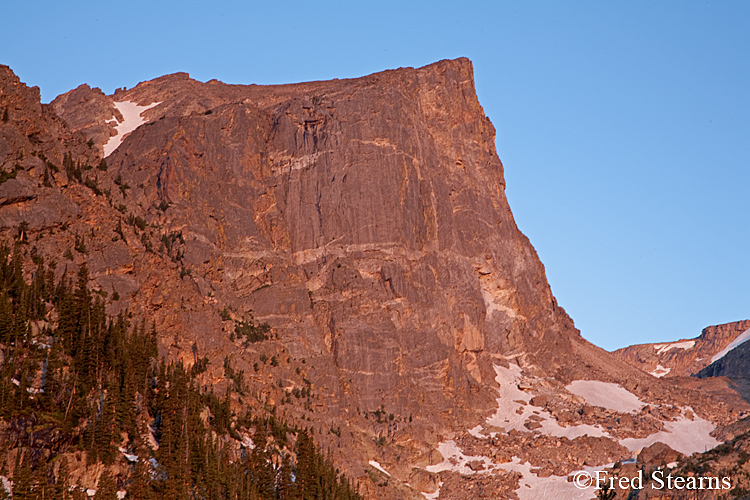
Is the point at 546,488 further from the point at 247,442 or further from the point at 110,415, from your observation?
the point at 110,415

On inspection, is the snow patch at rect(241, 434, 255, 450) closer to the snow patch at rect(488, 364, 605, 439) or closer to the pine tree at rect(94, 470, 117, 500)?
the pine tree at rect(94, 470, 117, 500)

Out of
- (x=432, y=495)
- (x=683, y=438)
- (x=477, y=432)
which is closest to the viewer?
(x=432, y=495)

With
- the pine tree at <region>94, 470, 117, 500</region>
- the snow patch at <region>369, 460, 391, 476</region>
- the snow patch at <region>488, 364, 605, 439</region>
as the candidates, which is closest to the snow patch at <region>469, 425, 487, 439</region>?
the snow patch at <region>488, 364, 605, 439</region>

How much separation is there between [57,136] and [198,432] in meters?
44.1

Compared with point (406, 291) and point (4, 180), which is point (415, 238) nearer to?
point (406, 291)

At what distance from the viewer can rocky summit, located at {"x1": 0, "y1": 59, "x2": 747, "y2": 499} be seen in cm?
12156

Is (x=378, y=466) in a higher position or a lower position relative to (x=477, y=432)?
lower

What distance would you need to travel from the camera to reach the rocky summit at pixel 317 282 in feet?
399

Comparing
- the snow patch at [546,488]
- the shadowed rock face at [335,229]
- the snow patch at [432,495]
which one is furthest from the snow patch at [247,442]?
the snow patch at [546,488]

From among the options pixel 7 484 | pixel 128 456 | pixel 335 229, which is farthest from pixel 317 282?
pixel 7 484

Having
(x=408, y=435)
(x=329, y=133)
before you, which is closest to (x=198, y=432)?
(x=408, y=435)

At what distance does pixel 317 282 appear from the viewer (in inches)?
6939

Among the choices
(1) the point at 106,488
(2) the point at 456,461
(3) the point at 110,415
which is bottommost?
(1) the point at 106,488

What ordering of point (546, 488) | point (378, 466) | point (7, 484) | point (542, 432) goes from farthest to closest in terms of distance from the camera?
point (542, 432)
point (546, 488)
point (378, 466)
point (7, 484)
